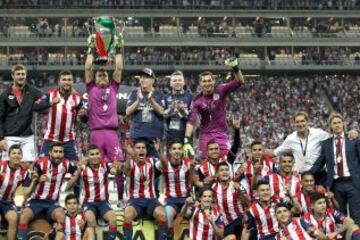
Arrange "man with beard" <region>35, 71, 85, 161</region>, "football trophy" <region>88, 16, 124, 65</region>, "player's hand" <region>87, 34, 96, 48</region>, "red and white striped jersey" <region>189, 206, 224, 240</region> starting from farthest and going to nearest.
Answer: "football trophy" <region>88, 16, 124, 65</region> < "player's hand" <region>87, 34, 96, 48</region> < "man with beard" <region>35, 71, 85, 161</region> < "red and white striped jersey" <region>189, 206, 224, 240</region>

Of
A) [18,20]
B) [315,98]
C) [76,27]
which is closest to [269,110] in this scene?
[315,98]

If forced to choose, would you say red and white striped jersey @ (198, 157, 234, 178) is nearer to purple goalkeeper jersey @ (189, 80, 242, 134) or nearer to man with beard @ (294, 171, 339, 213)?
purple goalkeeper jersey @ (189, 80, 242, 134)

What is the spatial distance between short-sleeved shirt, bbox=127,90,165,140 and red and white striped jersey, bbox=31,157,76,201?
1214 millimetres

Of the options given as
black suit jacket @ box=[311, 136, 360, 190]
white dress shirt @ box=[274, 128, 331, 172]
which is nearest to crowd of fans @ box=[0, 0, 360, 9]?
white dress shirt @ box=[274, 128, 331, 172]

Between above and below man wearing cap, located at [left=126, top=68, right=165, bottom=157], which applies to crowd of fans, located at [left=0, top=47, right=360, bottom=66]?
above

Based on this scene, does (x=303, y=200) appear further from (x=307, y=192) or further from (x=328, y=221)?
(x=328, y=221)

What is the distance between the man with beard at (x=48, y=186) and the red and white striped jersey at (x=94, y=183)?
0.65 ft

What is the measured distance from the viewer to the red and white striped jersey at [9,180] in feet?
30.7

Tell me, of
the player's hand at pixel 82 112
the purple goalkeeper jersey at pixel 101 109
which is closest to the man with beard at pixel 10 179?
the player's hand at pixel 82 112

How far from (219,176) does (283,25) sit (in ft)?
128

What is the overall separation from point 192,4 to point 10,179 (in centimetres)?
3790

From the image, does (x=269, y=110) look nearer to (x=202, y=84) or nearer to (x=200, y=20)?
(x=200, y=20)

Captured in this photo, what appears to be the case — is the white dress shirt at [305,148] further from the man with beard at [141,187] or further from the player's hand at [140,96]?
the player's hand at [140,96]

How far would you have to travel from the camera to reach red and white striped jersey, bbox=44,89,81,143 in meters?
10.0
